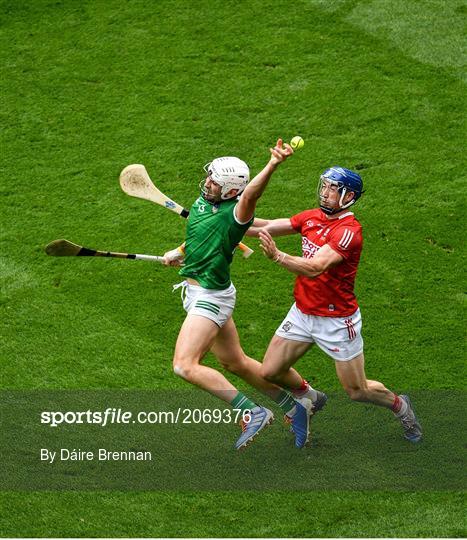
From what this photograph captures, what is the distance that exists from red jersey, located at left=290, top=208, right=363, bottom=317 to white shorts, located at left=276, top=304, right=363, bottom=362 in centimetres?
6

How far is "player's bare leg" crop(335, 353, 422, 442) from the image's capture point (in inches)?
354

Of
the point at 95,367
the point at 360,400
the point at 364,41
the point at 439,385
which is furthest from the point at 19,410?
the point at 364,41

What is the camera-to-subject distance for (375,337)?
10.5m

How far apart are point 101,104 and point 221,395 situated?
529 centimetres

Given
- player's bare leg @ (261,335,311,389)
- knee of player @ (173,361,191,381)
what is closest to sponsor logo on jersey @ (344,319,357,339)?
player's bare leg @ (261,335,311,389)

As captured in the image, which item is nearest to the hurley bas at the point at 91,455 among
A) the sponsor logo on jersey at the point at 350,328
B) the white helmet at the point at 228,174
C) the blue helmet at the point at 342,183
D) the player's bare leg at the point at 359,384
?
the player's bare leg at the point at 359,384

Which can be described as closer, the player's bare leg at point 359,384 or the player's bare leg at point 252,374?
the player's bare leg at point 359,384

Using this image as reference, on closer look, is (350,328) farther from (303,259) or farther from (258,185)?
(258,185)

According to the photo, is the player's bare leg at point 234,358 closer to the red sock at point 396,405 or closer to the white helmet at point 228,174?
the red sock at point 396,405

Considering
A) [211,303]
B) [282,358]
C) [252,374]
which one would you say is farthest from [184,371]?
[282,358]

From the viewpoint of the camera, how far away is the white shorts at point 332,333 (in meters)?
8.95

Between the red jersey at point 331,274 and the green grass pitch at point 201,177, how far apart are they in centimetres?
114

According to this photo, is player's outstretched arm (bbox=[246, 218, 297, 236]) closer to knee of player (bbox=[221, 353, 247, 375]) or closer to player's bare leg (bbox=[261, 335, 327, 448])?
player's bare leg (bbox=[261, 335, 327, 448])

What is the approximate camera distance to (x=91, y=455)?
921 cm
